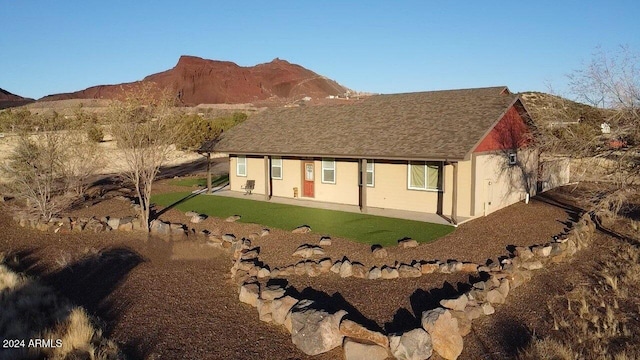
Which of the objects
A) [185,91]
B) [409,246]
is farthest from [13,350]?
[185,91]

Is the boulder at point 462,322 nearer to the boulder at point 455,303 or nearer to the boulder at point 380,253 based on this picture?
the boulder at point 455,303

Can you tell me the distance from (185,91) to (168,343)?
392 feet

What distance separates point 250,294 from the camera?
10109mm

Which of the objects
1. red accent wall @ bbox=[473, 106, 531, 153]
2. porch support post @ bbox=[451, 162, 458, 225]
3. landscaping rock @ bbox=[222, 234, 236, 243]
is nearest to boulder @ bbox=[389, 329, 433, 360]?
landscaping rock @ bbox=[222, 234, 236, 243]

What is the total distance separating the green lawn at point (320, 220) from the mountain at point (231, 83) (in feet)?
321

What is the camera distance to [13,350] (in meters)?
7.74

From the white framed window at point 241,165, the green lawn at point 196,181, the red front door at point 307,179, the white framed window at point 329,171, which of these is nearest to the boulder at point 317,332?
the white framed window at point 329,171

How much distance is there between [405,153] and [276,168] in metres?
8.17

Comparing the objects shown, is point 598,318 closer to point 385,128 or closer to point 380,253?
point 380,253

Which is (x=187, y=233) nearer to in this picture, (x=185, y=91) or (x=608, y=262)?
(x=608, y=262)

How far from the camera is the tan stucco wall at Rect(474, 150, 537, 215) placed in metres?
16.6

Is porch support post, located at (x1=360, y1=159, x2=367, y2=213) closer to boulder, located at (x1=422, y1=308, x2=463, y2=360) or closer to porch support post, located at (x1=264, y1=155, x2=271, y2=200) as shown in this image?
porch support post, located at (x1=264, y1=155, x2=271, y2=200)

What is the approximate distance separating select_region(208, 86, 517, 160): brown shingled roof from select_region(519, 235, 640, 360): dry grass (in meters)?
5.38

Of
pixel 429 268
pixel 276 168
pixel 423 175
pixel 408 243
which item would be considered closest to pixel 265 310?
pixel 429 268
